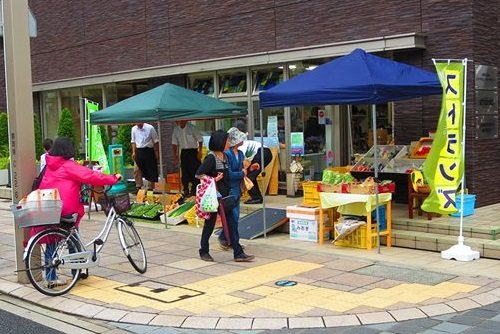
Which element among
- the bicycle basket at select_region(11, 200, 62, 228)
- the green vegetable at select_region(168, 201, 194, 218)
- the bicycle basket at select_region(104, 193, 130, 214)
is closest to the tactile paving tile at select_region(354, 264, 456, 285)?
the bicycle basket at select_region(104, 193, 130, 214)

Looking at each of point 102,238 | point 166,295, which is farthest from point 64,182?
point 166,295

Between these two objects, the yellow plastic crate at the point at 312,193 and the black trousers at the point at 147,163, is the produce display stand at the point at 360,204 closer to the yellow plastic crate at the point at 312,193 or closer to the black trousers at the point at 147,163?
the yellow plastic crate at the point at 312,193

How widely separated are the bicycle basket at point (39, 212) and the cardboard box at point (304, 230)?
382 centimetres

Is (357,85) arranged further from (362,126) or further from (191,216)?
(191,216)

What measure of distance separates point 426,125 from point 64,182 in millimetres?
6125

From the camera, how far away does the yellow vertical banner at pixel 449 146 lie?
7.81 m

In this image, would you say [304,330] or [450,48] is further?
[450,48]

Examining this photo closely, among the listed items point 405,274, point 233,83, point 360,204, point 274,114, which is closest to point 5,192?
point 233,83

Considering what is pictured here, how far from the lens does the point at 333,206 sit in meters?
8.66

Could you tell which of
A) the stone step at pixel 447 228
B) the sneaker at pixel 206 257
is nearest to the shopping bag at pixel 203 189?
the sneaker at pixel 206 257

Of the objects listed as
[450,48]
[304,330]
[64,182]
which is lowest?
[304,330]

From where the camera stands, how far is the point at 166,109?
10.5 metres

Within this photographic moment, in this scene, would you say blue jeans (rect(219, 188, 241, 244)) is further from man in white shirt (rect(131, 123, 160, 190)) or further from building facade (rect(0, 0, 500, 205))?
man in white shirt (rect(131, 123, 160, 190))

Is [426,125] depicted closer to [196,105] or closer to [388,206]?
[388,206]
